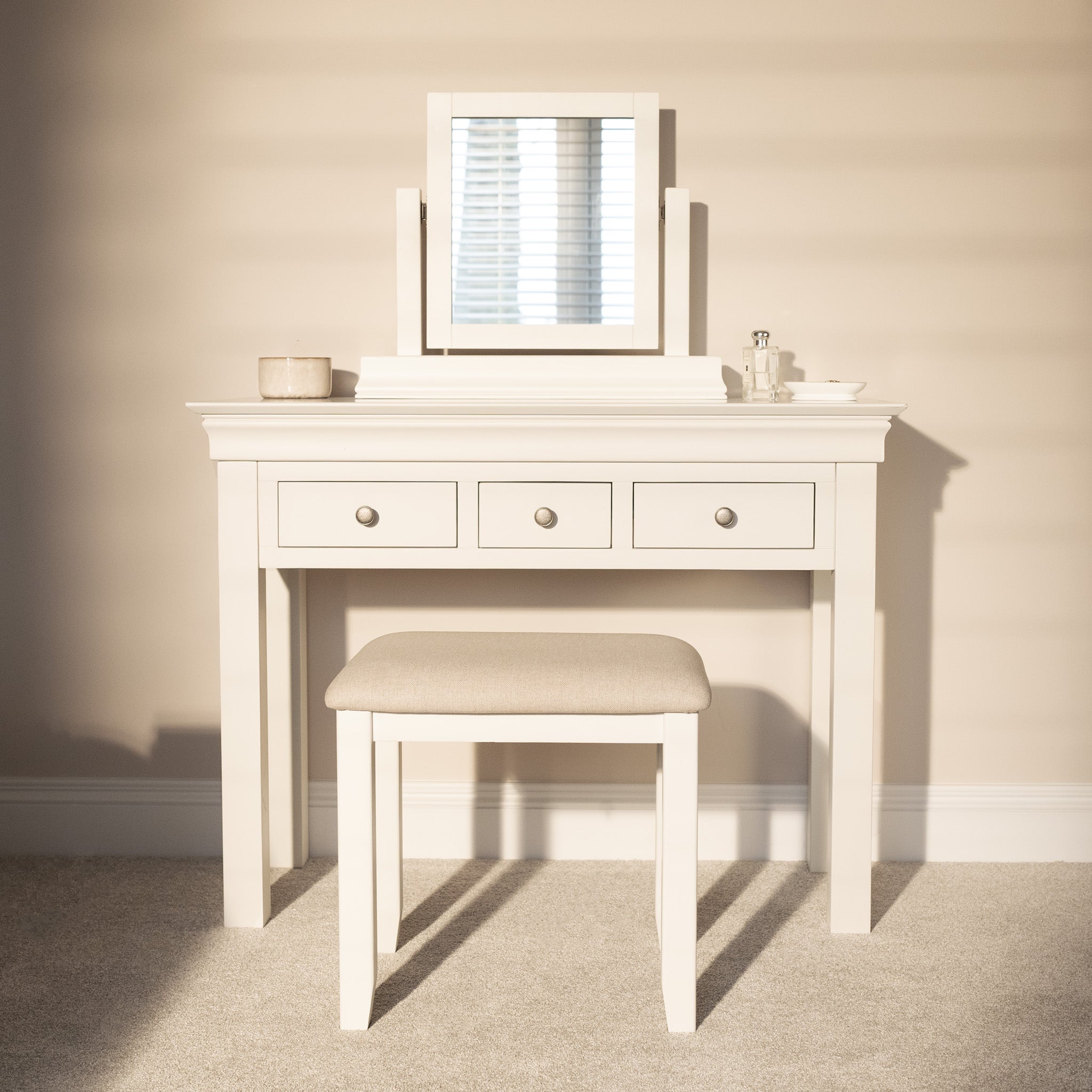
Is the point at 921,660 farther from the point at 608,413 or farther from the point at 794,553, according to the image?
the point at 608,413

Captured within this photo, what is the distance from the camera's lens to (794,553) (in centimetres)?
191

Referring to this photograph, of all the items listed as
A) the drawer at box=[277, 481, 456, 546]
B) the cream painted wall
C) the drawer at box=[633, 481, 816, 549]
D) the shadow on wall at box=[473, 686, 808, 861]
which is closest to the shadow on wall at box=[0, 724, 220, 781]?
the cream painted wall

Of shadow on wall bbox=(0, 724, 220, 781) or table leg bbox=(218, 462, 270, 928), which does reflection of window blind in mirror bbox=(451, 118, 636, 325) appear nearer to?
table leg bbox=(218, 462, 270, 928)

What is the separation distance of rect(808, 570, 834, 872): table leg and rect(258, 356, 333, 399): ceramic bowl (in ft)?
3.26

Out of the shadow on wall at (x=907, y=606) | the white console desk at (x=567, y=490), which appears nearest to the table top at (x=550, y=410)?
the white console desk at (x=567, y=490)

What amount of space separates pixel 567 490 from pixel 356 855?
25.6 inches

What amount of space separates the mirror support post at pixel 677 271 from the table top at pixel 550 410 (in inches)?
14.6

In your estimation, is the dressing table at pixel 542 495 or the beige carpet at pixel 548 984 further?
the dressing table at pixel 542 495

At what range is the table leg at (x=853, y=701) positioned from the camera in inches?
74.9

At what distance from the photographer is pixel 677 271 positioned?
2.22 meters

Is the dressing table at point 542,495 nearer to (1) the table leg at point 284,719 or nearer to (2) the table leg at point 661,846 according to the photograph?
(1) the table leg at point 284,719

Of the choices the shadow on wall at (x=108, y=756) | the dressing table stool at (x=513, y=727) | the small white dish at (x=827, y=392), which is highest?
the small white dish at (x=827, y=392)

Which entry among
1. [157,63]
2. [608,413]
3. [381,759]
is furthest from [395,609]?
[157,63]

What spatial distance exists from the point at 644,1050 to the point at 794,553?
0.78 meters
